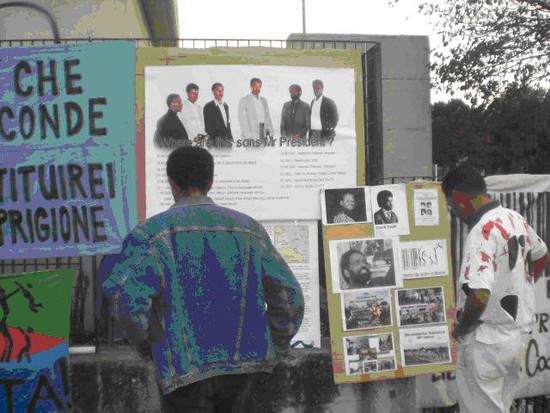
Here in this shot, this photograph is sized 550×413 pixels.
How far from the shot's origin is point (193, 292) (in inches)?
118

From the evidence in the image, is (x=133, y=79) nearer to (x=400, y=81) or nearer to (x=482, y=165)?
(x=400, y=81)

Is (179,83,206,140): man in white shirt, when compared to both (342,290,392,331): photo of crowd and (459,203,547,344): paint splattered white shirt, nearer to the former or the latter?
(342,290,392,331): photo of crowd

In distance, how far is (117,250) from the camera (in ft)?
17.3

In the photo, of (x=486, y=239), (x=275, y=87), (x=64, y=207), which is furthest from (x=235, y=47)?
(x=486, y=239)

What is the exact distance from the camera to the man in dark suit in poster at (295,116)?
17.8 ft

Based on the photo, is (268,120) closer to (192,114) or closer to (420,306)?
(192,114)

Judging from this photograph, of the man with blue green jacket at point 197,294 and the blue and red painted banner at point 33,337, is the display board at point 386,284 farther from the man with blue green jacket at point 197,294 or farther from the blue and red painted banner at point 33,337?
the man with blue green jacket at point 197,294

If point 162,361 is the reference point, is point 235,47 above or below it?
above

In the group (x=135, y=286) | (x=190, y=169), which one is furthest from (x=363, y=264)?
(x=135, y=286)

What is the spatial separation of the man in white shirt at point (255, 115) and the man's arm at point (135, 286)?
2.51 meters

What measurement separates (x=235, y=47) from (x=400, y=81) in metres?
1.98

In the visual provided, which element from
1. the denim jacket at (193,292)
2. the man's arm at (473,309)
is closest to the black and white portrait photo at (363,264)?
the man's arm at (473,309)

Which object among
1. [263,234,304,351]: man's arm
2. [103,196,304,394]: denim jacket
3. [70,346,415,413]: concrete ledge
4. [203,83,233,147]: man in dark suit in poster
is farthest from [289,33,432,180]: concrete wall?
[103,196,304,394]: denim jacket

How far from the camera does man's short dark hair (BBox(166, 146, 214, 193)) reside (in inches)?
124
